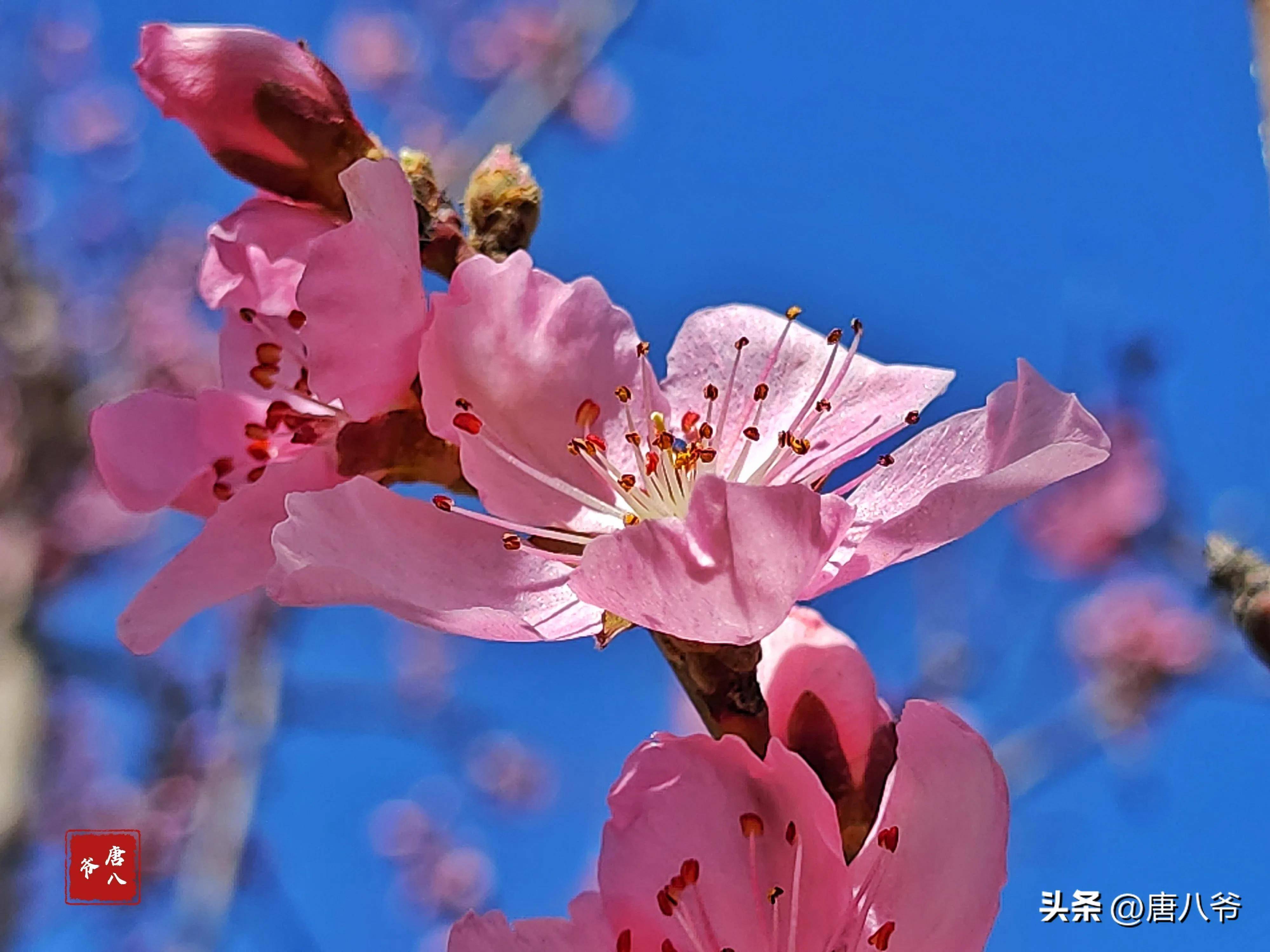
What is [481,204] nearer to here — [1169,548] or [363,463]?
[363,463]

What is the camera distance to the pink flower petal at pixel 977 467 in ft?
1.76

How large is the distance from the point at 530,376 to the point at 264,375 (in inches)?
8.4

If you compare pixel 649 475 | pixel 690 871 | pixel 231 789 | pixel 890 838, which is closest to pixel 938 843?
pixel 890 838

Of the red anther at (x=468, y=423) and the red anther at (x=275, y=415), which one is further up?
the red anther at (x=275, y=415)

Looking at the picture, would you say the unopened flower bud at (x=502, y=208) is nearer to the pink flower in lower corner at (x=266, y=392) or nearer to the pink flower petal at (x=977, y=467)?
the pink flower in lower corner at (x=266, y=392)

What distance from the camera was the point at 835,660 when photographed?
0.67 m

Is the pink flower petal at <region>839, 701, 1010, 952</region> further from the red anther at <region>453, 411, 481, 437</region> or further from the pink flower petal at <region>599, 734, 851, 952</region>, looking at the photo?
the red anther at <region>453, 411, 481, 437</region>

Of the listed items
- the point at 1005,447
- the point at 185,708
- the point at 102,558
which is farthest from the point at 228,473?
the point at 102,558

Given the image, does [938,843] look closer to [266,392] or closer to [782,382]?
[782,382]

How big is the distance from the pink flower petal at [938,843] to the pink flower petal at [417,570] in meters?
0.18

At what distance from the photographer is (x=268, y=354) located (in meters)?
0.79

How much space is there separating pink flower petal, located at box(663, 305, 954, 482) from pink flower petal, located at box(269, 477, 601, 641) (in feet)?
0.66

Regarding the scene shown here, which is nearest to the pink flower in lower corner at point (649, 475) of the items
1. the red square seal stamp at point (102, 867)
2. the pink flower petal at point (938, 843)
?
the pink flower petal at point (938, 843)

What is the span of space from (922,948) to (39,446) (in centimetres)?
271
